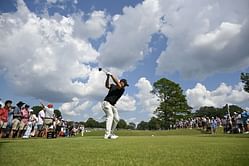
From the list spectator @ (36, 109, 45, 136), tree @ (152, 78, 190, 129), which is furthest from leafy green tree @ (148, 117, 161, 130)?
spectator @ (36, 109, 45, 136)

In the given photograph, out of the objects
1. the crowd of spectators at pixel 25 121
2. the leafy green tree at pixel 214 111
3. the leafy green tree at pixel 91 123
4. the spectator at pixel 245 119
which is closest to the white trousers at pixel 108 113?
the crowd of spectators at pixel 25 121

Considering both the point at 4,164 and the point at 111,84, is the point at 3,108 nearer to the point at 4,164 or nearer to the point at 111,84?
the point at 111,84

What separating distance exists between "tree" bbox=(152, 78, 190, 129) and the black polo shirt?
203 ft

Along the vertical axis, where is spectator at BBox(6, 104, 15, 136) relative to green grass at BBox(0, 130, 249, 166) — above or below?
above

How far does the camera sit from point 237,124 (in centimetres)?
2714

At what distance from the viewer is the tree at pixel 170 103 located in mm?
72500

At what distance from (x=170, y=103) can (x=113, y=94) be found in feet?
210

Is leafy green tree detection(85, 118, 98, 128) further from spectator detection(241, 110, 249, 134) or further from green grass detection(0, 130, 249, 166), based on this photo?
green grass detection(0, 130, 249, 166)

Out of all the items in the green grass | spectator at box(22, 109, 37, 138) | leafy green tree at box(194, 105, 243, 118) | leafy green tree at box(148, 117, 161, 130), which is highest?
leafy green tree at box(194, 105, 243, 118)

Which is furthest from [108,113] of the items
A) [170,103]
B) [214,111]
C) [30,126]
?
[214,111]

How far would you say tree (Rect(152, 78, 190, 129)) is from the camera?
7250cm

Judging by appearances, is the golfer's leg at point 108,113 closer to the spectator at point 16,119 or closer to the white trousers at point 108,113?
the white trousers at point 108,113

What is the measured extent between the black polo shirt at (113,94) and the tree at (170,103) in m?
Result: 61.9

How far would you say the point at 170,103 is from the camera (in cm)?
7394
